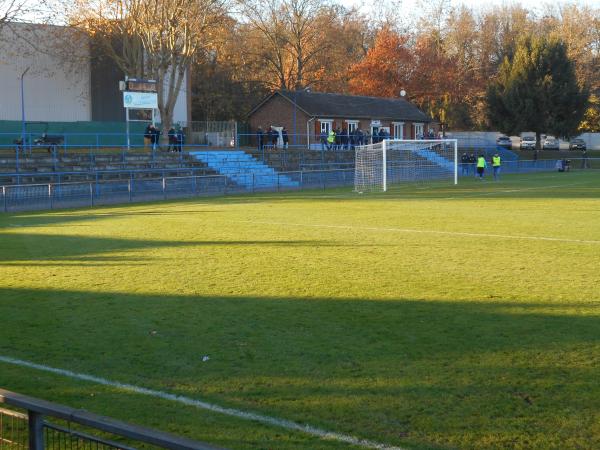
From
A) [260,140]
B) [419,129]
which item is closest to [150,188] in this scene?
[260,140]

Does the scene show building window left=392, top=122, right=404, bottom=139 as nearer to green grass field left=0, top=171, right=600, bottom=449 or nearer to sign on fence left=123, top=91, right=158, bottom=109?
sign on fence left=123, top=91, right=158, bottom=109

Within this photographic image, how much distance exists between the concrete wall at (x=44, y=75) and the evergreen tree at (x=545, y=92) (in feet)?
130

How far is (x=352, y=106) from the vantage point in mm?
62031

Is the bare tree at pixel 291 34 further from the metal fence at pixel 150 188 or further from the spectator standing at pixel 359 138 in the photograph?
the metal fence at pixel 150 188

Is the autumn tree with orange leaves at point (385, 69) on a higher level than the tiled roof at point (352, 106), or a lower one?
higher

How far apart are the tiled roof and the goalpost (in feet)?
44.3

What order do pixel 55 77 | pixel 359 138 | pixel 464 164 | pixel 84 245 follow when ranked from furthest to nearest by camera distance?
pixel 359 138 → pixel 464 164 → pixel 55 77 → pixel 84 245

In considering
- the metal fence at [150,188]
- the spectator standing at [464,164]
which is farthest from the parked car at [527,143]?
the metal fence at [150,188]

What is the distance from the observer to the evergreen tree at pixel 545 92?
6856cm

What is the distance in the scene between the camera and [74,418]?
350 cm

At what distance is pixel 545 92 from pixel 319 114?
23.8m

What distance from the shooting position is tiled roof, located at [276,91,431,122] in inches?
2320

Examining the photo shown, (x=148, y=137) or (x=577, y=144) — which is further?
(x=577, y=144)

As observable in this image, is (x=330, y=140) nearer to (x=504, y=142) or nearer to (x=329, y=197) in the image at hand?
(x=329, y=197)
